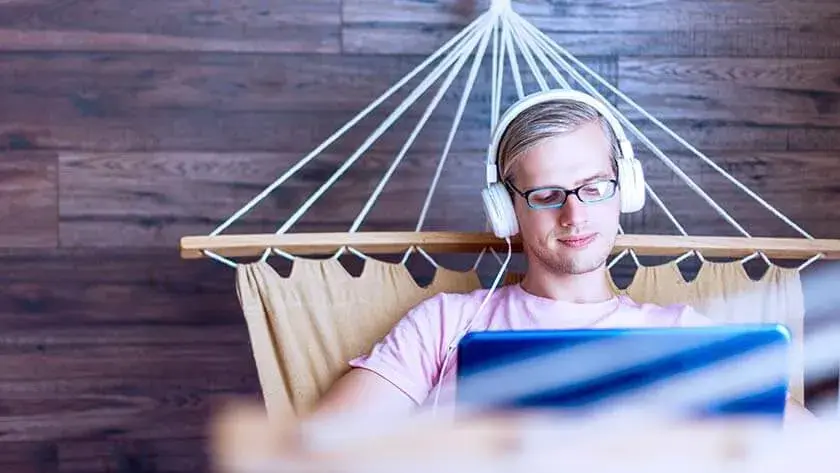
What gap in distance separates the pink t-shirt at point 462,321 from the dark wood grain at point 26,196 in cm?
74

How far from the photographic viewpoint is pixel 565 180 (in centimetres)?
107

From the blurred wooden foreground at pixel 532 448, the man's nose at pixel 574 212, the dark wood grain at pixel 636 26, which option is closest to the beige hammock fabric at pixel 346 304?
the man's nose at pixel 574 212

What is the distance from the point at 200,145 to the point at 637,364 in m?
1.09

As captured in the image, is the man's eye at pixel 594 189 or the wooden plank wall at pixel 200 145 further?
the wooden plank wall at pixel 200 145

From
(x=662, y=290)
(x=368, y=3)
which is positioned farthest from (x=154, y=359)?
(x=662, y=290)

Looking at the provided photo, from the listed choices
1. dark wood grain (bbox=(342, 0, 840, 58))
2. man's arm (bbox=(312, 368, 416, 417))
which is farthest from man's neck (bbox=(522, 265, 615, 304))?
dark wood grain (bbox=(342, 0, 840, 58))

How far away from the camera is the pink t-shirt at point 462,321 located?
3.57 feet

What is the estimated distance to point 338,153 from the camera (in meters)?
1.60

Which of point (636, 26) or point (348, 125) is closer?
point (348, 125)

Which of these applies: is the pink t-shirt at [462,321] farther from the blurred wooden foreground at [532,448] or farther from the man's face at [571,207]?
the blurred wooden foreground at [532,448]

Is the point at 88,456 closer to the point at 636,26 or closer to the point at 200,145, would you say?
the point at 200,145

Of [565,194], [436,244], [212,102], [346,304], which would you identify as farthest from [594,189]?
[212,102]

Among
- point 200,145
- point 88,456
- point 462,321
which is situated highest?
point 462,321

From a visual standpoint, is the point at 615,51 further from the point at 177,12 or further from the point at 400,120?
the point at 177,12
